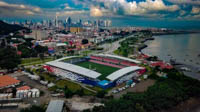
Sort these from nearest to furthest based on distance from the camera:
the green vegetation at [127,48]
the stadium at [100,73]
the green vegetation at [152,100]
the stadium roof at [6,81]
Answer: the green vegetation at [152,100]
the stadium roof at [6,81]
the stadium at [100,73]
the green vegetation at [127,48]

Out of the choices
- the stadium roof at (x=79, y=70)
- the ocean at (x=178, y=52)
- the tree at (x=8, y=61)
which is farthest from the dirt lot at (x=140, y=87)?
the ocean at (x=178, y=52)

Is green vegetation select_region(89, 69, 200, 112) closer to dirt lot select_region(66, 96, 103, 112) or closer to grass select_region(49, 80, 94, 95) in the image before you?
dirt lot select_region(66, 96, 103, 112)

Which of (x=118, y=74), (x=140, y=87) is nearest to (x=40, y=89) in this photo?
(x=118, y=74)

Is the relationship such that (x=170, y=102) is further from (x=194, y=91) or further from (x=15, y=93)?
(x=15, y=93)

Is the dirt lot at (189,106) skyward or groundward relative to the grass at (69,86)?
groundward

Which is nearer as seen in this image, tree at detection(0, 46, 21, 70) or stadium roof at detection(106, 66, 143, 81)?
stadium roof at detection(106, 66, 143, 81)

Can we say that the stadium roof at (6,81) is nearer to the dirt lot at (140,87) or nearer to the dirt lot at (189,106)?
the dirt lot at (140,87)

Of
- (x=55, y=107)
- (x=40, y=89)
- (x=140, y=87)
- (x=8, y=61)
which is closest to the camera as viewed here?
(x=55, y=107)

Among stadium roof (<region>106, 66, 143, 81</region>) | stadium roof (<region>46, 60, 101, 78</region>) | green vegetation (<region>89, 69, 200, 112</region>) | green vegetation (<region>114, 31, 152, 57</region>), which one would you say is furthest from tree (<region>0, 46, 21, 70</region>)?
green vegetation (<region>114, 31, 152, 57</region>)

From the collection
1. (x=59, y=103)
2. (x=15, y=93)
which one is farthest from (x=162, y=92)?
(x=15, y=93)

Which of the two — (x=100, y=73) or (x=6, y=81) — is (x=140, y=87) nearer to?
(x=100, y=73)

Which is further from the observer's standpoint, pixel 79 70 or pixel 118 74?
pixel 79 70

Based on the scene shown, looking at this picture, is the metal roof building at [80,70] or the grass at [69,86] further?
the metal roof building at [80,70]
